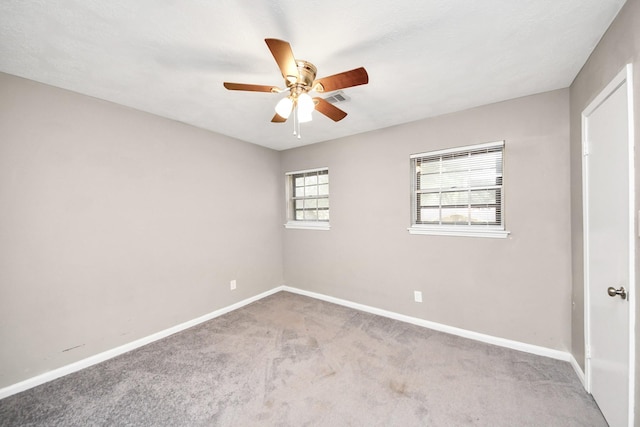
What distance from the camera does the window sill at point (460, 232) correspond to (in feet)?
8.13

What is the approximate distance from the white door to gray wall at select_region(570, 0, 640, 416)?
69 mm

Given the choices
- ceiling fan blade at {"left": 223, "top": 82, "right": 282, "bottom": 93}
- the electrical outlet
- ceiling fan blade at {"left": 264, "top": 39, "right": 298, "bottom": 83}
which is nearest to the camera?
ceiling fan blade at {"left": 264, "top": 39, "right": 298, "bottom": 83}

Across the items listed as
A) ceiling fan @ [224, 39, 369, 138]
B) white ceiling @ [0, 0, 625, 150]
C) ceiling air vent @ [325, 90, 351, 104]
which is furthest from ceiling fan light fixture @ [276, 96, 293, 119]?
ceiling air vent @ [325, 90, 351, 104]

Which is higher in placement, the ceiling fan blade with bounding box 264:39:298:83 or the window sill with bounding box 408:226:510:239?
the ceiling fan blade with bounding box 264:39:298:83

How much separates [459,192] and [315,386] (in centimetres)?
243

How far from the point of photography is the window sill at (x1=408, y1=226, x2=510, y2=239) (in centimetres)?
248

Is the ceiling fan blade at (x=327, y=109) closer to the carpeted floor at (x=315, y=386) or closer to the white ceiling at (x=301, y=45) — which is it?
the white ceiling at (x=301, y=45)

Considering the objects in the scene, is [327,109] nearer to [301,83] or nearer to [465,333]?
[301,83]

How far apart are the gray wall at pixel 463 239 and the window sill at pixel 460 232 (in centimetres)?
6

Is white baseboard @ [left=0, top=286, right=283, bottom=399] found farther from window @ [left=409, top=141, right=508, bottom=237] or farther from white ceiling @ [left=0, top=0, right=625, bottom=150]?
window @ [left=409, top=141, right=508, bottom=237]

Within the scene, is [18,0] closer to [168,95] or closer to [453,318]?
[168,95]

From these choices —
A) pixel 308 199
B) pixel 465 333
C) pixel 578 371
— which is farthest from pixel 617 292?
pixel 308 199

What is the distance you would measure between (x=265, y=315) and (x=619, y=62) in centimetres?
379

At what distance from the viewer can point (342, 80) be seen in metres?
1.48
